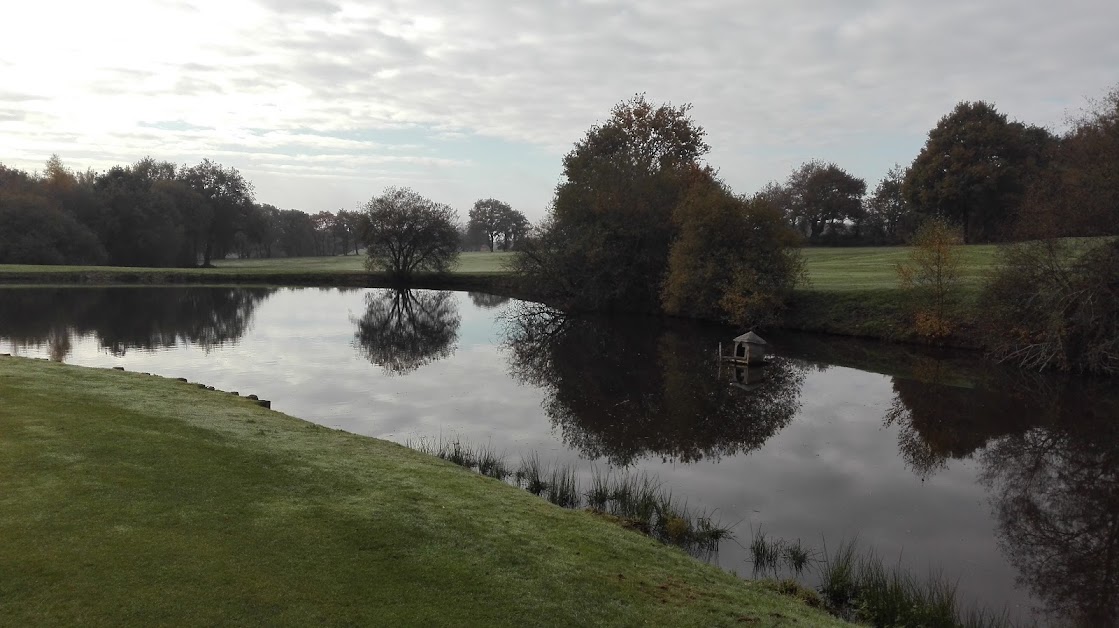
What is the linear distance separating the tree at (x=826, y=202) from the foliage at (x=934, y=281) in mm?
50229

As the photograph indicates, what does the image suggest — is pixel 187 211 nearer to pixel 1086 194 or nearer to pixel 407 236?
pixel 407 236

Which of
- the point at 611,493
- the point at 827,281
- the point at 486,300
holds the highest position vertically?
the point at 827,281

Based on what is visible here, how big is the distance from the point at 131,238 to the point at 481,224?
80.1m

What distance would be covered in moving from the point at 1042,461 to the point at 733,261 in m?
24.8

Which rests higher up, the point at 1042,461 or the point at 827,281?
the point at 827,281

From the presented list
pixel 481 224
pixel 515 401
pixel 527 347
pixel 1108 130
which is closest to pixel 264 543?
pixel 515 401

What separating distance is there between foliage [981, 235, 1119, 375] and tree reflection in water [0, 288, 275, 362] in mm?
31921

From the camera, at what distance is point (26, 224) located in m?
69.6

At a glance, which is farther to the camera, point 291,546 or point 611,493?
point 611,493

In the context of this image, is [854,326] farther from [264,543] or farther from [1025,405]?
[264,543]

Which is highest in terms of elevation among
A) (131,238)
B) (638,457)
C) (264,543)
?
(131,238)

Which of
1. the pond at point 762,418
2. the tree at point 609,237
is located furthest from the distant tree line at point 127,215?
the pond at point 762,418

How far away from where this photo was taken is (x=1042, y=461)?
16219 millimetres

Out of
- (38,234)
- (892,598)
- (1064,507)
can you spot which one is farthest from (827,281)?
(38,234)
